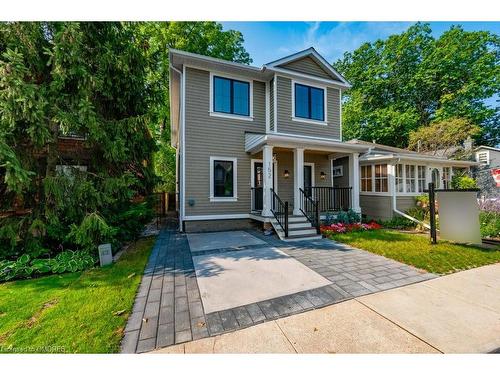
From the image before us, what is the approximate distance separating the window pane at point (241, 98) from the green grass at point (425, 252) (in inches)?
247

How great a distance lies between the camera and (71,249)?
18.4 feet

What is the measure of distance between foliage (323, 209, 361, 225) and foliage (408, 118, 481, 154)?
11.9 meters

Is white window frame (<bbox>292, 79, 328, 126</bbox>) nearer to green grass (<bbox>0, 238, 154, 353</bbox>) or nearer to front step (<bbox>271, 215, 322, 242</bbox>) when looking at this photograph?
front step (<bbox>271, 215, 322, 242</bbox>)

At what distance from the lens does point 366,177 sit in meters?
11.2

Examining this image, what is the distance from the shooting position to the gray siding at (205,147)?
8.48 m

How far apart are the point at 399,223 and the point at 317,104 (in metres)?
6.46

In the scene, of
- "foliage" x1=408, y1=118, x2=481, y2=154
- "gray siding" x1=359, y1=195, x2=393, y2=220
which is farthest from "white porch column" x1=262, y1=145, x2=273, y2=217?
"foliage" x1=408, y1=118, x2=481, y2=154

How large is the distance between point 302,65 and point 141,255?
996 cm

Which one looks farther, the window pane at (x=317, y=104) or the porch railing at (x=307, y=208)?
the window pane at (x=317, y=104)

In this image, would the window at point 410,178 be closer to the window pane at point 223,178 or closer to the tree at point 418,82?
the window pane at point 223,178

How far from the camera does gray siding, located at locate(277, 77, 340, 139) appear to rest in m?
9.31

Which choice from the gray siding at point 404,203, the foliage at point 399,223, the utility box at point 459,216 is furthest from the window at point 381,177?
the utility box at point 459,216

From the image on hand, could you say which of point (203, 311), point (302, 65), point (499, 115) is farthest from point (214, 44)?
point (499, 115)

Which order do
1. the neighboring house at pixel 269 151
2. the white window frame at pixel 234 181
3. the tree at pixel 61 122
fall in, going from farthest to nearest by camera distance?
the white window frame at pixel 234 181 → the neighboring house at pixel 269 151 → the tree at pixel 61 122
